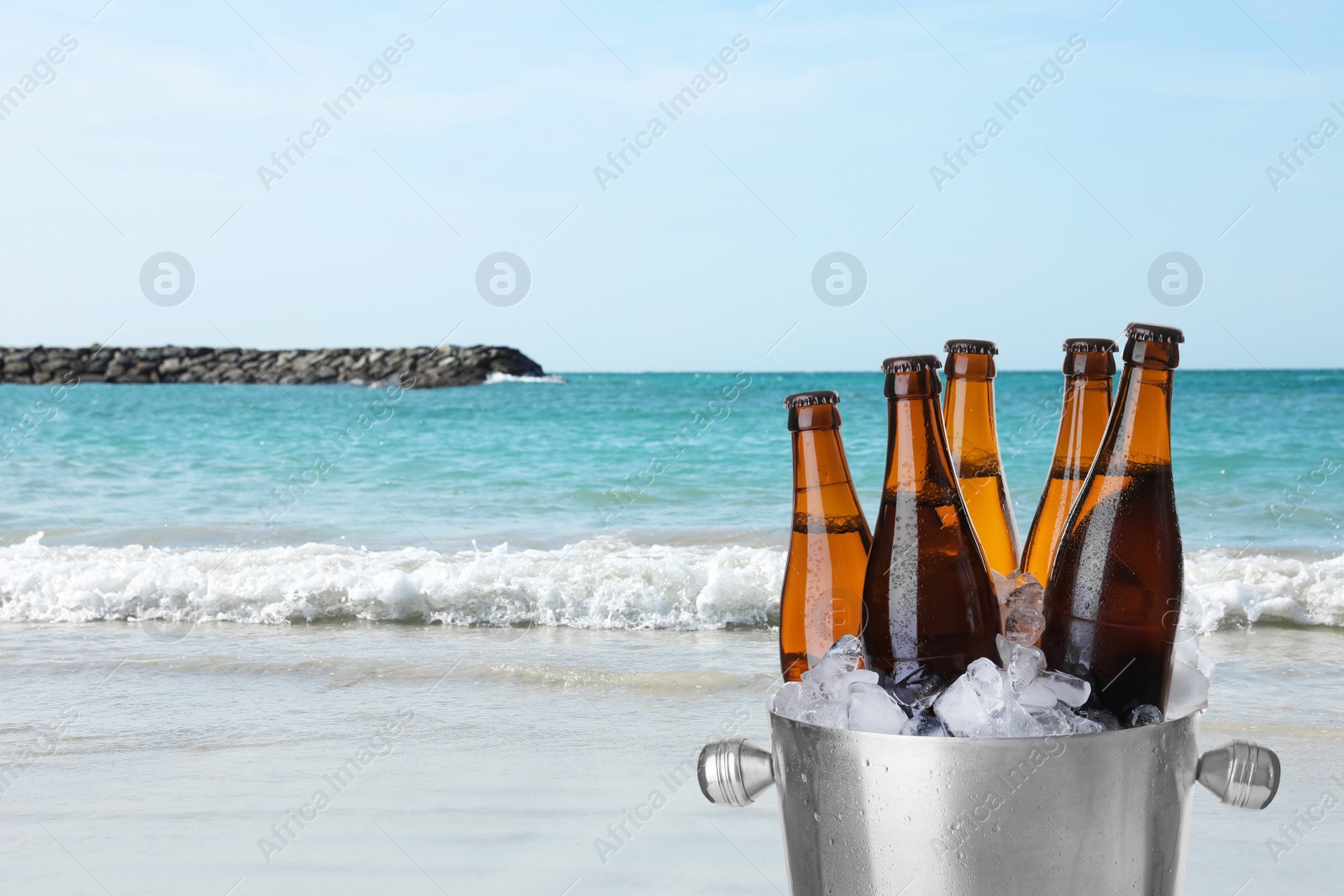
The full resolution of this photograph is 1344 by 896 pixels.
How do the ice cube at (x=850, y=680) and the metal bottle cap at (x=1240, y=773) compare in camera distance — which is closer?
the ice cube at (x=850, y=680)

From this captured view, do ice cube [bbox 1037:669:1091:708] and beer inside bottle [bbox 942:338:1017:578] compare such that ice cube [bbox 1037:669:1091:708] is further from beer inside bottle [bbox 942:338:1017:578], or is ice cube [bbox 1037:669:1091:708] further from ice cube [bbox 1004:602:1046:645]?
beer inside bottle [bbox 942:338:1017:578]

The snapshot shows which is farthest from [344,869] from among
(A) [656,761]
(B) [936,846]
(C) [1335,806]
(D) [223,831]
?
(C) [1335,806]

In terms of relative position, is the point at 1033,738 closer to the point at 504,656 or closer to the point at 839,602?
the point at 839,602

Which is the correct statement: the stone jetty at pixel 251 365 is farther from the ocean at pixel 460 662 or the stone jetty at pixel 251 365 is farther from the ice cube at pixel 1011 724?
the ice cube at pixel 1011 724

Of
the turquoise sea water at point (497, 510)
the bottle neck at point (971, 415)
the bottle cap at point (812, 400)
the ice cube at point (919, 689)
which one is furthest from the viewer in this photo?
the turquoise sea water at point (497, 510)

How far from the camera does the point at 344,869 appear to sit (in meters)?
2.78

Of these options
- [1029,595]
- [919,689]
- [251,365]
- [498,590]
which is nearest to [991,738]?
[919,689]

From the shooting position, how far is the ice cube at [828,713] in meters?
1.13

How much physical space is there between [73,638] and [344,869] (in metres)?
3.69

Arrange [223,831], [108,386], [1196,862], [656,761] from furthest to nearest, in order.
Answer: [108,386]
[656,761]
[223,831]
[1196,862]

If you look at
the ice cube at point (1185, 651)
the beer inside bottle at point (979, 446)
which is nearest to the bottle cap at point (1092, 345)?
the beer inside bottle at point (979, 446)

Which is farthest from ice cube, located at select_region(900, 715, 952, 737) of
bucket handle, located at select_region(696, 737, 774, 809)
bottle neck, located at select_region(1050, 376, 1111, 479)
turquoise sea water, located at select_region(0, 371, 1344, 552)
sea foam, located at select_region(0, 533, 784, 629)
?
sea foam, located at select_region(0, 533, 784, 629)

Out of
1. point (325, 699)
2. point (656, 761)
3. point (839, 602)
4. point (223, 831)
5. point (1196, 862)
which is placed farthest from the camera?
point (325, 699)

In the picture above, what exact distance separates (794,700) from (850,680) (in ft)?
0.27
